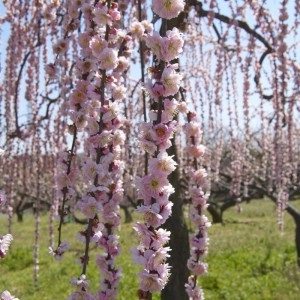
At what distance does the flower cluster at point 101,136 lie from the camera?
2197 millimetres

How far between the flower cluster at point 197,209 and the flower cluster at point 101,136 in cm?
63

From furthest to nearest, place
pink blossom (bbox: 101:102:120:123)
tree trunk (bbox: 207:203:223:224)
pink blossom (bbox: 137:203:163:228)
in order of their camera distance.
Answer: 1. tree trunk (bbox: 207:203:223:224)
2. pink blossom (bbox: 101:102:120:123)
3. pink blossom (bbox: 137:203:163:228)

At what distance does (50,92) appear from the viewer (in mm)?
6457

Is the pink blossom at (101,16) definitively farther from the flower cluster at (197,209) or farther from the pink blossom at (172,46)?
the flower cluster at (197,209)

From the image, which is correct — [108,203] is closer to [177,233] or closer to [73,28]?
[73,28]

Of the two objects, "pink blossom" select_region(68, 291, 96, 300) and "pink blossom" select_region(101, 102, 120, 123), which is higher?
"pink blossom" select_region(101, 102, 120, 123)

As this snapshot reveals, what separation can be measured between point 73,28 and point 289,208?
25.7ft

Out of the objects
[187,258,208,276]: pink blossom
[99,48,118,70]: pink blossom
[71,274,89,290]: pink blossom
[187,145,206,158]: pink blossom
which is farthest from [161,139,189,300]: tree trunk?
[99,48,118,70]: pink blossom

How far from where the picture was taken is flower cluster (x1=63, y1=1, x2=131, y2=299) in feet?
7.21

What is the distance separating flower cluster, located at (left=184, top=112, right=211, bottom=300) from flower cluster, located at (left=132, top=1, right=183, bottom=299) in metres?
1.25

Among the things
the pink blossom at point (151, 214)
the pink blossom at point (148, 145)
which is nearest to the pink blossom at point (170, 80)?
the pink blossom at point (148, 145)

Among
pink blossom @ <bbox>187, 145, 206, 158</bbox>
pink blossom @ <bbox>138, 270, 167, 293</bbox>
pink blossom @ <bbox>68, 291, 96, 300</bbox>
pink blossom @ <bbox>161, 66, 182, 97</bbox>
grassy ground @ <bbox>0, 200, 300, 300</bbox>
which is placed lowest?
grassy ground @ <bbox>0, 200, 300, 300</bbox>

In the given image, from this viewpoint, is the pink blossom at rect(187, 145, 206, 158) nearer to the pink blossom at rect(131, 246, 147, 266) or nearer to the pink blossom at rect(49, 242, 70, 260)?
the pink blossom at rect(49, 242, 70, 260)

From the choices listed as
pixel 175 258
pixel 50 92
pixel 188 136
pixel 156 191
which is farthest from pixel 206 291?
pixel 156 191
